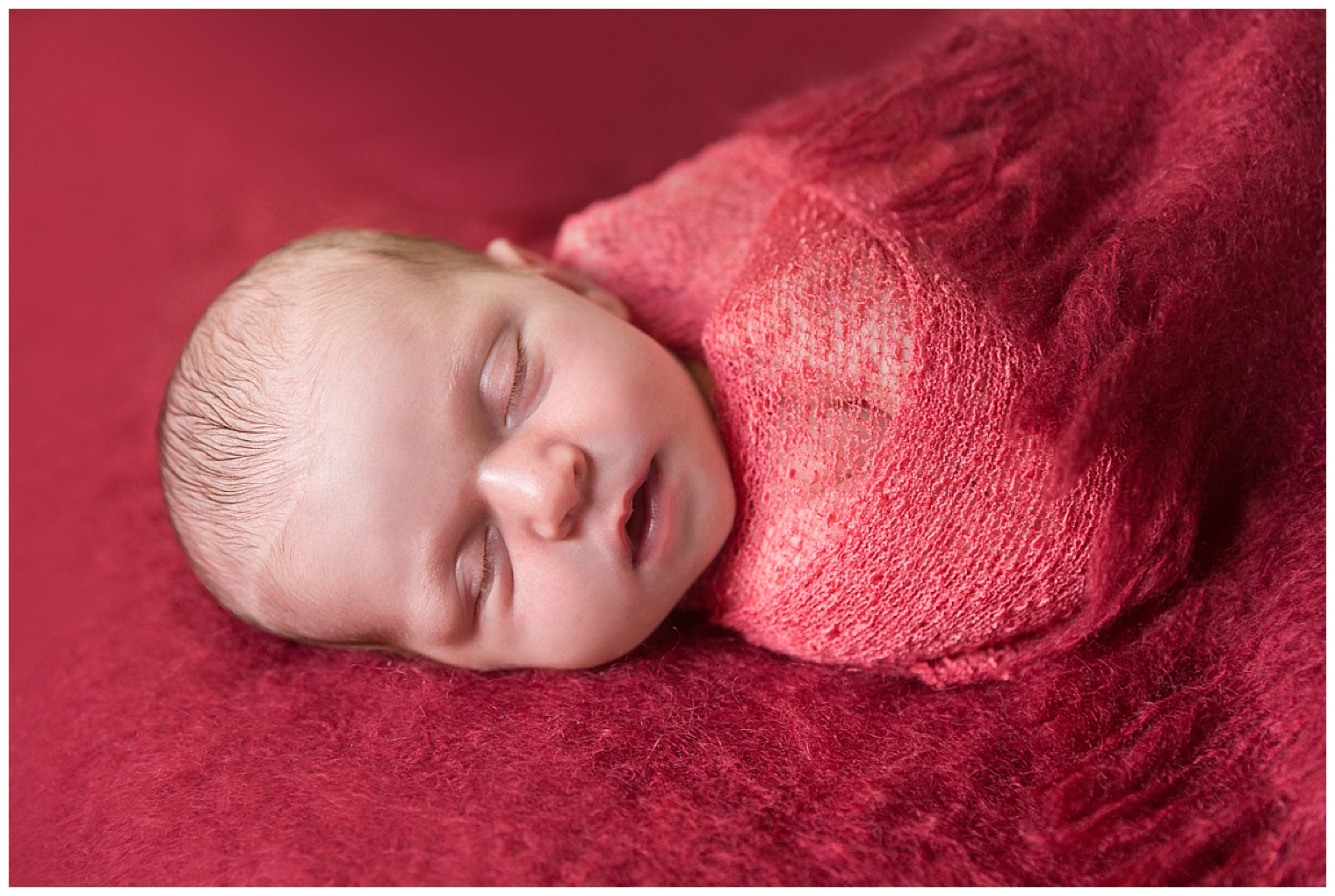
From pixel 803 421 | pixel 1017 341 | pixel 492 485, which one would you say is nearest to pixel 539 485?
pixel 492 485

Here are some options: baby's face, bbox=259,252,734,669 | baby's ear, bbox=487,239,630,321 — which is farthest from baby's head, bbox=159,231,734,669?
baby's ear, bbox=487,239,630,321

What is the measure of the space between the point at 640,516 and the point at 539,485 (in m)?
0.12

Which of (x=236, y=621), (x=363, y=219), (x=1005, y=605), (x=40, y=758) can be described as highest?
(x=363, y=219)

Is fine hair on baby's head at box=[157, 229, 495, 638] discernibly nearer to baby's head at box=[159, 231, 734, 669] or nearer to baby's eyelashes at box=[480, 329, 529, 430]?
baby's head at box=[159, 231, 734, 669]

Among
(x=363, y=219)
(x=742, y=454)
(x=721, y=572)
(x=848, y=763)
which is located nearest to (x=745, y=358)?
(x=742, y=454)

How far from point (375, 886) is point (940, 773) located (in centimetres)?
42

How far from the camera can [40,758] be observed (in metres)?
0.90

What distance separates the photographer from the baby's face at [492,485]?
29.4 inches

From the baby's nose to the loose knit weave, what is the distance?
0.17 m

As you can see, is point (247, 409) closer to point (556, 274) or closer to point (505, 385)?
point (505, 385)

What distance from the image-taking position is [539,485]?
0.73 meters

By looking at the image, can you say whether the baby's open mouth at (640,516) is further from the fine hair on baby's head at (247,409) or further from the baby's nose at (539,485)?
the fine hair on baby's head at (247,409)

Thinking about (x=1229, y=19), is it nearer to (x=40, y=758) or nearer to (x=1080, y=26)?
(x=1080, y=26)

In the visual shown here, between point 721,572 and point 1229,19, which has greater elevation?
point 1229,19
